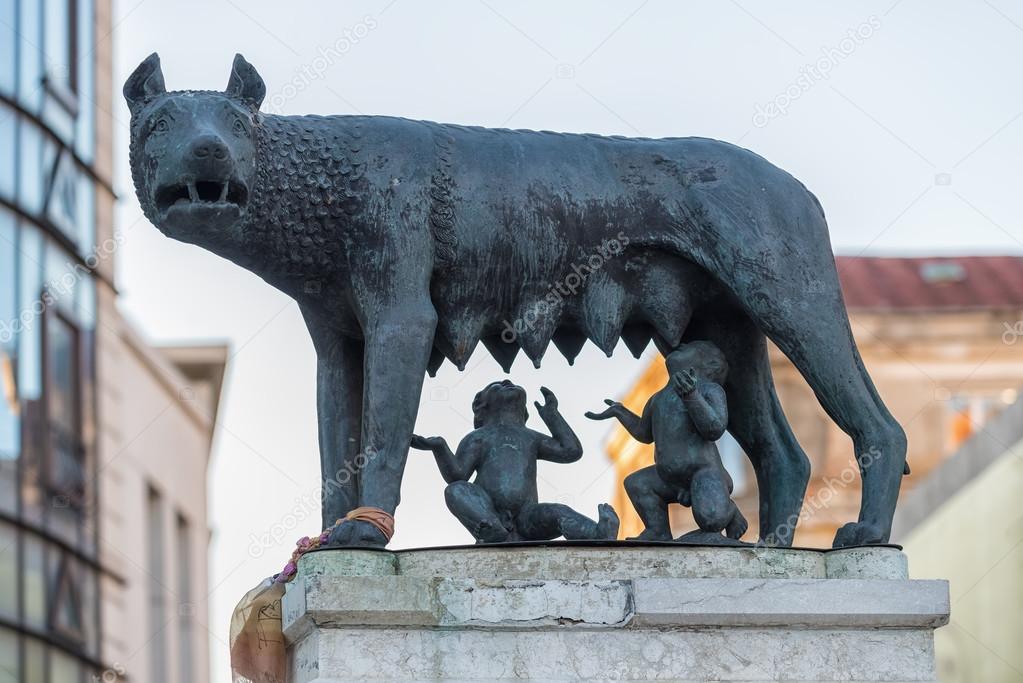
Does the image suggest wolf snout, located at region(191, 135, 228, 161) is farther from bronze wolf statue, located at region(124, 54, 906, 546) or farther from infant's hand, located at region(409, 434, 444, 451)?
infant's hand, located at region(409, 434, 444, 451)

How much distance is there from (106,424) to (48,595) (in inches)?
157

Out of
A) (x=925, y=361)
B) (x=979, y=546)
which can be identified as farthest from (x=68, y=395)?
(x=925, y=361)

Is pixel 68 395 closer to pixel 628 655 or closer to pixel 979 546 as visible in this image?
pixel 979 546

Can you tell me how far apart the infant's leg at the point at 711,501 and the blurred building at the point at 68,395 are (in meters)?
19.5

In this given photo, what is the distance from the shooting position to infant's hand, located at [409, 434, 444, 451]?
10.7 metres

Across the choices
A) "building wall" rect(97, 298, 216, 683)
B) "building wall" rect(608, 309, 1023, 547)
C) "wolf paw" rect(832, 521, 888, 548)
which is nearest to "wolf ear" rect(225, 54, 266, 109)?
"wolf paw" rect(832, 521, 888, 548)

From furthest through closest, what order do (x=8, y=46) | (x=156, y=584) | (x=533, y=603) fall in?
(x=156, y=584), (x=8, y=46), (x=533, y=603)

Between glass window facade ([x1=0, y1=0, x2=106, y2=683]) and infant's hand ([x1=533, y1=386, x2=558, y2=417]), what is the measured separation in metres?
19.1

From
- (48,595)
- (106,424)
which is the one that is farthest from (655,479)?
(106,424)

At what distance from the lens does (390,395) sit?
33.5 ft

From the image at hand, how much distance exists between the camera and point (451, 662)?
973 centimetres

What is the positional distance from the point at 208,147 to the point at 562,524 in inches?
88.9

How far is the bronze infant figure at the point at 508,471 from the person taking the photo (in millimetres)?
10516

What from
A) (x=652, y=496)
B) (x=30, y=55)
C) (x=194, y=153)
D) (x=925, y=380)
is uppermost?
(x=30, y=55)
